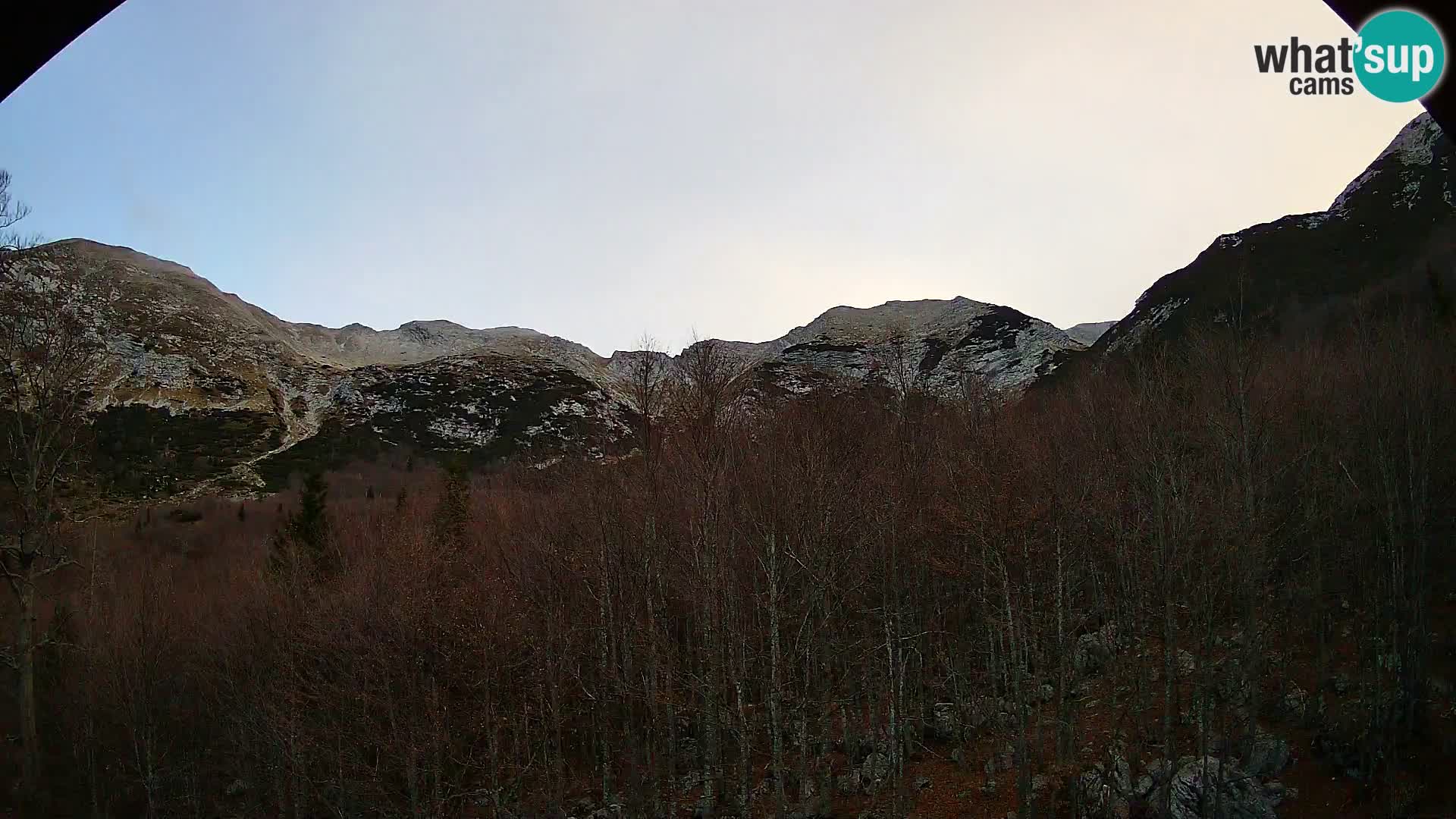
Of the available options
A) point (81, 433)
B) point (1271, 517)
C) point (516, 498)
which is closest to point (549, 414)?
point (516, 498)

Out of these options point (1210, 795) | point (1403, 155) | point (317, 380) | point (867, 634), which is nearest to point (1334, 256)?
point (1403, 155)

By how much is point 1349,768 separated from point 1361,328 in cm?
1420

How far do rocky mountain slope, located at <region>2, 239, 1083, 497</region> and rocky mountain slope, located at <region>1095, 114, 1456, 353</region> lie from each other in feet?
64.4

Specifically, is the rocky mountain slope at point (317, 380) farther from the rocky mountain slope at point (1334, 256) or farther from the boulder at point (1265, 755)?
the boulder at point (1265, 755)

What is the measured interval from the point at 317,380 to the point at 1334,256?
140521 mm

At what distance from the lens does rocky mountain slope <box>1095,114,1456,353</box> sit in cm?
5303

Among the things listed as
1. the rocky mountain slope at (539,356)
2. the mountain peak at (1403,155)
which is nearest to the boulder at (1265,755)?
the rocky mountain slope at (539,356)

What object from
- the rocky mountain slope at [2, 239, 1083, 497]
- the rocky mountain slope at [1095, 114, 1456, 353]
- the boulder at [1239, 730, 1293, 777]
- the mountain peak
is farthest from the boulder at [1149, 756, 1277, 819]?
the mountain peak

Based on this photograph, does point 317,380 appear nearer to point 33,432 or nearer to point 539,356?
point 539,356

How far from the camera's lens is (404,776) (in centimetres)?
1912

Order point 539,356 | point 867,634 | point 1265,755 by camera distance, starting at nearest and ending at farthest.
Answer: point 1265,755 < point 867,634 < point 539,356

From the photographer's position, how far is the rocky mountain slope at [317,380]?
306 feet

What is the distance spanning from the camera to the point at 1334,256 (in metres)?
67.0

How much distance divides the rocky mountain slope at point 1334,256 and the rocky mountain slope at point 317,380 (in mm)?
19628
